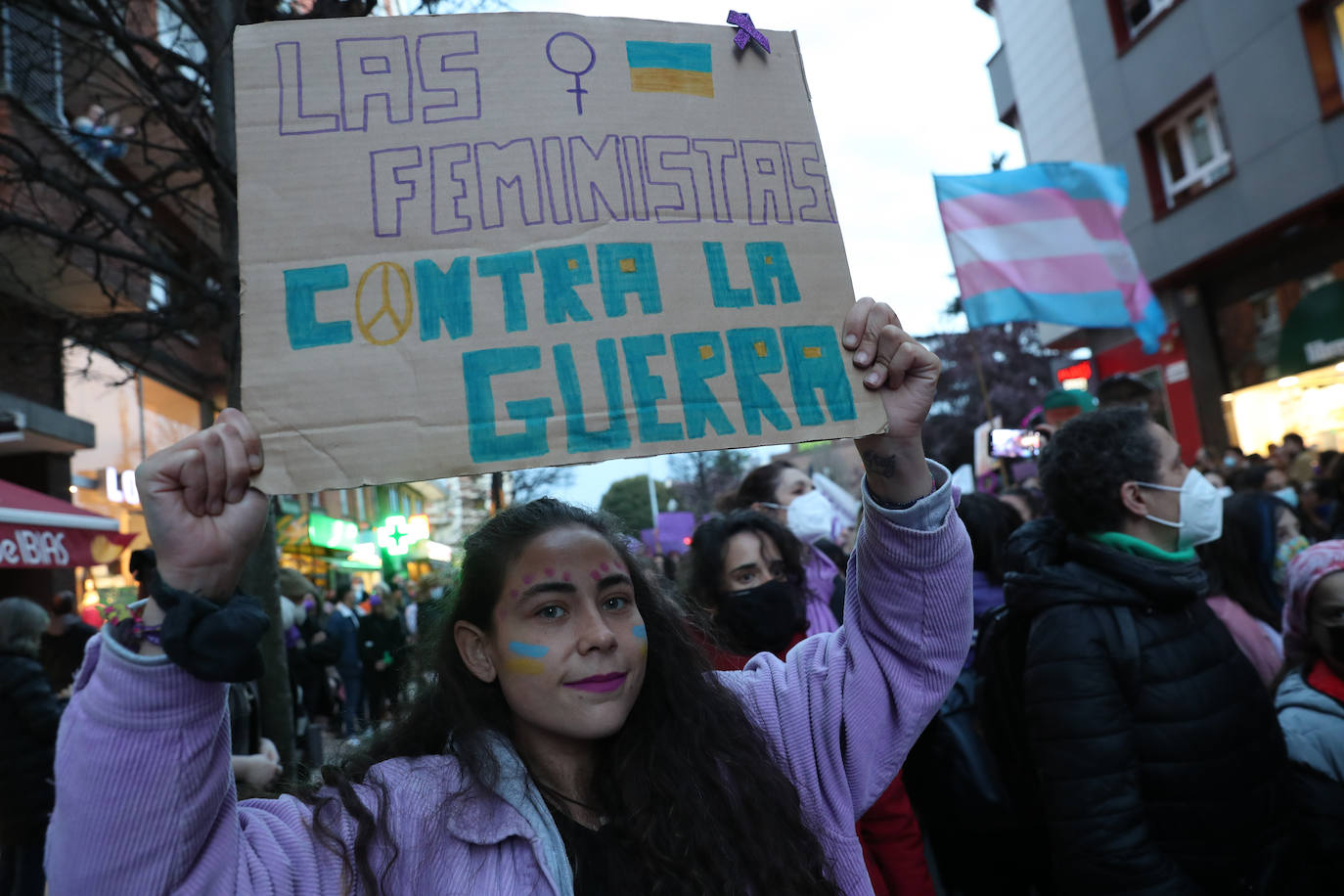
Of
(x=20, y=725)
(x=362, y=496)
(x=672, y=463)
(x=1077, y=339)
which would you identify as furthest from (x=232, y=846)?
(x=672, y=463)

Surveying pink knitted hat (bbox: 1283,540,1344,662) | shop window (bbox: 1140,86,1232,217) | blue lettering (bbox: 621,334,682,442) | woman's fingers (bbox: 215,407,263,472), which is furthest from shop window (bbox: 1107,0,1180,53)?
woman's fingers (bbox: 215,407,263,472)

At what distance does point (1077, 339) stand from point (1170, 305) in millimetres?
3503

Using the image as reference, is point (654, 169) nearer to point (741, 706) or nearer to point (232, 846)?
point (741, 706)

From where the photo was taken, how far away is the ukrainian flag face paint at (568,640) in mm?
1773

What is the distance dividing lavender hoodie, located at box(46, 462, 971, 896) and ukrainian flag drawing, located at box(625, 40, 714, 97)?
2.97 ft

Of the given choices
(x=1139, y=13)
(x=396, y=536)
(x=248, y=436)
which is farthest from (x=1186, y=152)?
(x=248, y=436)

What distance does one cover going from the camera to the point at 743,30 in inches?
75.4

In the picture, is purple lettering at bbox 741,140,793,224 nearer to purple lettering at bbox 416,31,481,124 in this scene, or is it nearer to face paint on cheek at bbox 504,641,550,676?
purple lettering at bbox 416,31,481,124

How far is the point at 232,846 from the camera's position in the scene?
1.39 metres

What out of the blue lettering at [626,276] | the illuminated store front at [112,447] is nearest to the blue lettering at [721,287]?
the blue lettering at [626,276]

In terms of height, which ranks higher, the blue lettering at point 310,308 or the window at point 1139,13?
the window at point 1139,13

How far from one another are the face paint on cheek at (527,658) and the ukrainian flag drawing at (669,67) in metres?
1.12

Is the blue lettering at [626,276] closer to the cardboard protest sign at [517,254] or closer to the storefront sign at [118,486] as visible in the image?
the cardboard protest sign at [517,254]

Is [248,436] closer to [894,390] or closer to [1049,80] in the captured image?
Answer: [894,390]
